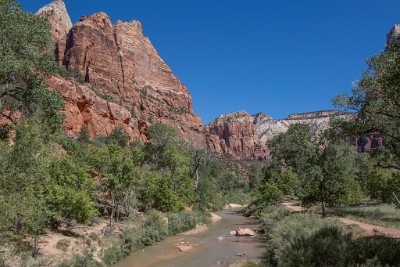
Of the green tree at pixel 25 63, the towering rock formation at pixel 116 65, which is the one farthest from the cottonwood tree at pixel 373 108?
the towering rock formation at pixel 116 65

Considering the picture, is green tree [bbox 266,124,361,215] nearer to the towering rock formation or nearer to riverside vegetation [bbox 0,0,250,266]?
riverside vegetation [bbox 0,0,250,266]

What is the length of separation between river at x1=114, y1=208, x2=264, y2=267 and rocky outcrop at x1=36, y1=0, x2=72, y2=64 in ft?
420

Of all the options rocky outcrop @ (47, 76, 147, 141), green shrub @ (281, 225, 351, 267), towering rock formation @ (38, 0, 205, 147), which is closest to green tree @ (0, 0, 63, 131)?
green shrub @ (281, 225, 351, 267)

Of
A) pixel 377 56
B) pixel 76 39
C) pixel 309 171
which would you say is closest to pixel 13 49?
pixel 377 56

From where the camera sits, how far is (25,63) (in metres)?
16.6

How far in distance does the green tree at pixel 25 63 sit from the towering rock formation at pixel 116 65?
90089mm

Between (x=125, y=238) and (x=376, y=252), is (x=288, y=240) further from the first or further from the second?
(x=125, y=238)

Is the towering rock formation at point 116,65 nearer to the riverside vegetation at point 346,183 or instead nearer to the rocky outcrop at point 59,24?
the rocky outcrop at point 59,24

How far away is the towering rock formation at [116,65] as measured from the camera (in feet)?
463

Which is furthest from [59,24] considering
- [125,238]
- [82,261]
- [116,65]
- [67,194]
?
[82,261]

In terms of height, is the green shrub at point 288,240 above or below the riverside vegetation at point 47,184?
below

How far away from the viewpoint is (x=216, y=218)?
54094 millimetres

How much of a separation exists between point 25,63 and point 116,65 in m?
143

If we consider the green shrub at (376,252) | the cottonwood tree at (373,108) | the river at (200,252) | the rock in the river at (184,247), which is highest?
the cottonwood tree at (373,108)
